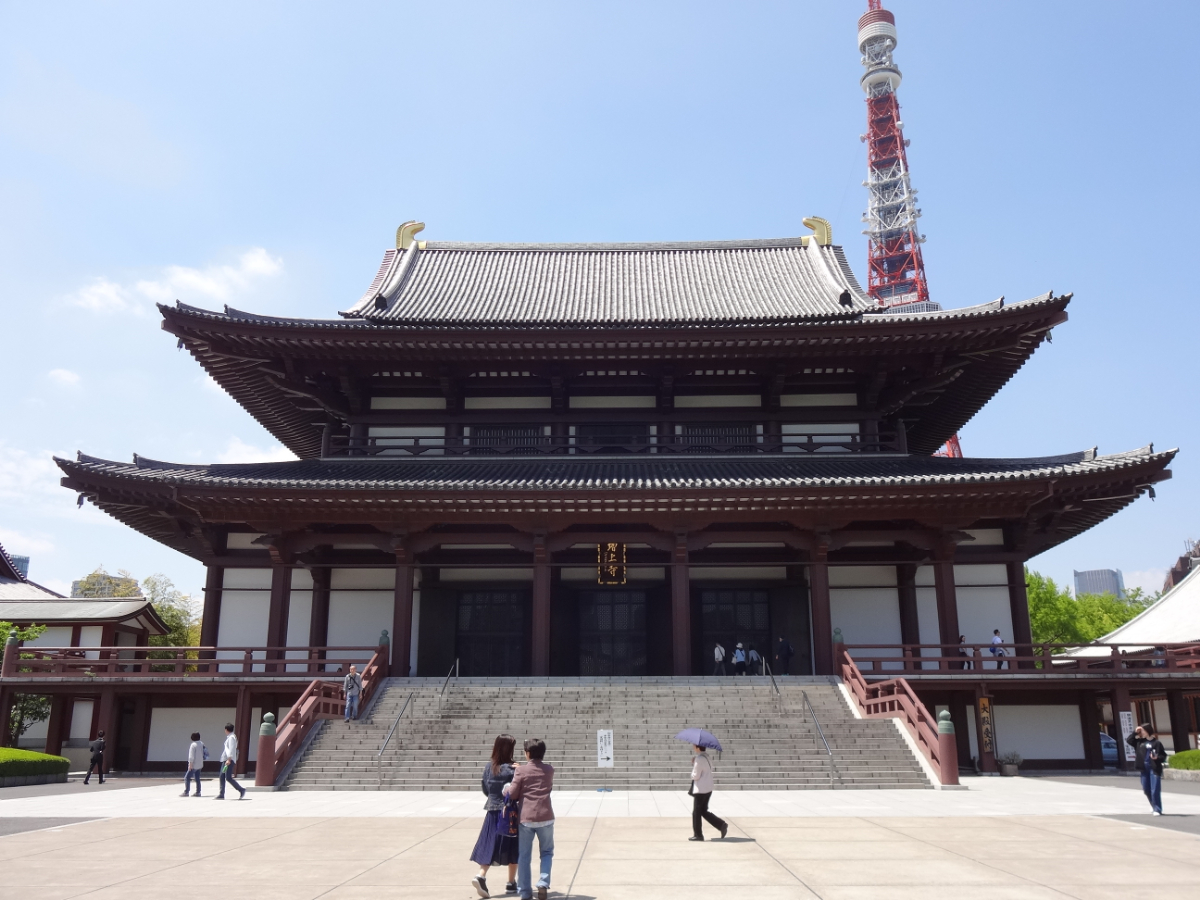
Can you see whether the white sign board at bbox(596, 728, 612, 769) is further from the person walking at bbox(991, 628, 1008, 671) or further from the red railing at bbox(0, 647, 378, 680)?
the person walking at bbox(991, 628, 1008, 671)

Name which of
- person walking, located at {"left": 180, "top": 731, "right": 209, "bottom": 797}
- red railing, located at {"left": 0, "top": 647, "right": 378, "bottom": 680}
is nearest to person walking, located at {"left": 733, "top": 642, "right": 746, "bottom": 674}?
red railing, located at {"left": 0, "top": 647, "right": 378, "bottom": 680}

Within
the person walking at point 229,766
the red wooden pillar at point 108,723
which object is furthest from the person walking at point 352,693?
the red wooden pillar at point 108,723

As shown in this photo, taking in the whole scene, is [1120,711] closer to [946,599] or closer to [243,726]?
[946,599]

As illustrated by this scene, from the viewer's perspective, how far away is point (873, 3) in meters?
111

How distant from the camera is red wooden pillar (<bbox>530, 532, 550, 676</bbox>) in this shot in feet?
75.9

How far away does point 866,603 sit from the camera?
2569 centimetres

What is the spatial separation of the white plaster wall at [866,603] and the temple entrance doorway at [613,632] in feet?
18.9

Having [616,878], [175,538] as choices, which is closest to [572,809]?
[616,878]

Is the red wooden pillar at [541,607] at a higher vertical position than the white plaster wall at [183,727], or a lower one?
higher

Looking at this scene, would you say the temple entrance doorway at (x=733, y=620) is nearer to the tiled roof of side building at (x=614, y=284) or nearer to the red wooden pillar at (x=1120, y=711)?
the tiled roof of side building at (x=614, y=284)

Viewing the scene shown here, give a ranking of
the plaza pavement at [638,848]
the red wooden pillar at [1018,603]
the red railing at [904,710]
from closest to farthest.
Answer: the plaza pavement at [638,848], the red railing at [904,710], the red wooden pillar at [1018,603]

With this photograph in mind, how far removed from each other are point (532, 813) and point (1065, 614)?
67.1m

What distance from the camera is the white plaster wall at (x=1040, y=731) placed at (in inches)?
914

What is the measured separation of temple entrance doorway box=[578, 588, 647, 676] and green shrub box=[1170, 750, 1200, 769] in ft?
44.1
